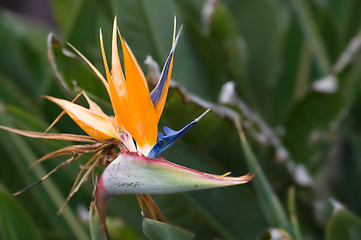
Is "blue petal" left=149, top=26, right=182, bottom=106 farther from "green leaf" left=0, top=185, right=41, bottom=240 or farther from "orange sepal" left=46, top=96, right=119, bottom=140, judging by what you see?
"green leaf" left=0, top=185, right=41, bottom=240

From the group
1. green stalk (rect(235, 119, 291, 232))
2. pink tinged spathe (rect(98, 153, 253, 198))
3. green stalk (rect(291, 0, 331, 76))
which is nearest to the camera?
pink tinged spathe (rect(98, 153, 253, 198))

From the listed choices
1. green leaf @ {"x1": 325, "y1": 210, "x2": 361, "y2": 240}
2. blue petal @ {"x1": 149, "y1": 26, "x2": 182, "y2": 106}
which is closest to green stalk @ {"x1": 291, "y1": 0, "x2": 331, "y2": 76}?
green leaf @ {"x1": 325, "y1": 210, "x2": 361, "y2": 240}

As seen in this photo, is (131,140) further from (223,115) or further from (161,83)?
(223,115)

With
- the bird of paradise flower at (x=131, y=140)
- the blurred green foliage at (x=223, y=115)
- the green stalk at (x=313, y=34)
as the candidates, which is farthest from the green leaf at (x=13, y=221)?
the green stalk at (x=313, y=34)

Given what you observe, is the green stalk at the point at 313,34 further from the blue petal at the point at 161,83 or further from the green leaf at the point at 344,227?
the blue petal at the point at 161,83

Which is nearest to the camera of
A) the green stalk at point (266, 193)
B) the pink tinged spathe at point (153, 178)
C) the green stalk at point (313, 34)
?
the pink tinged spathe at point (153, 178)

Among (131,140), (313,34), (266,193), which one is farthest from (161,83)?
(313,34)

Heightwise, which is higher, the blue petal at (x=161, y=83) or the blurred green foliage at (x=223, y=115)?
the blue petal at (x=161, y=83)
